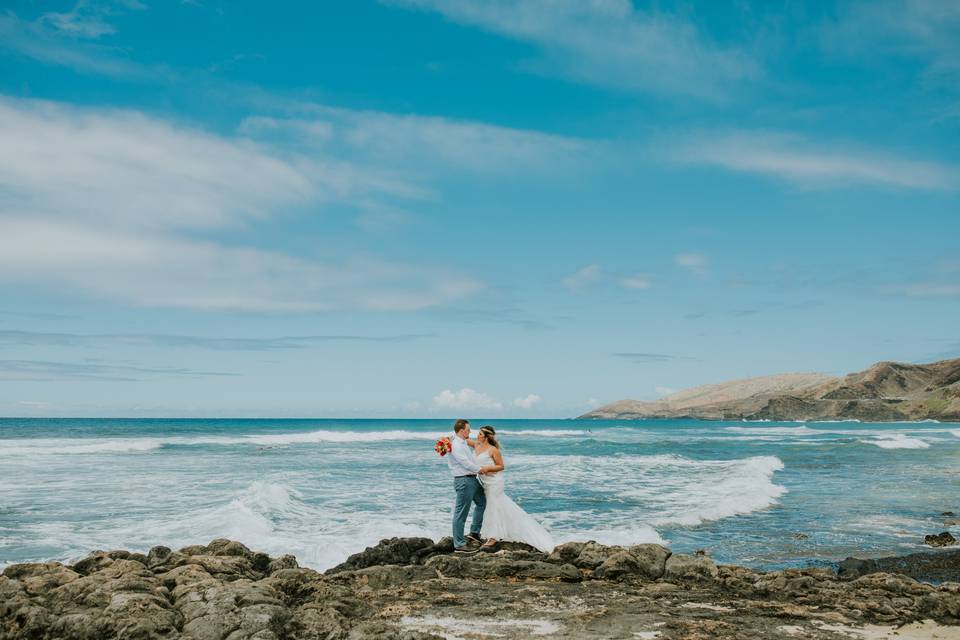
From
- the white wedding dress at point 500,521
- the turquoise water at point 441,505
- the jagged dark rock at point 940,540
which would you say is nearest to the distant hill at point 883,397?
the turquoise water at point 441,505

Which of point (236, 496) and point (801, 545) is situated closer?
point (801, 545)

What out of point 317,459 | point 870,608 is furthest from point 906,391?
point 870,608

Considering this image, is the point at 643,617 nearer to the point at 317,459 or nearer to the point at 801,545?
the point at 801,545

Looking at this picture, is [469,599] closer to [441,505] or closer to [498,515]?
[498,515]

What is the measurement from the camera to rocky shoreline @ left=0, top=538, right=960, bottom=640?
7.14 meters

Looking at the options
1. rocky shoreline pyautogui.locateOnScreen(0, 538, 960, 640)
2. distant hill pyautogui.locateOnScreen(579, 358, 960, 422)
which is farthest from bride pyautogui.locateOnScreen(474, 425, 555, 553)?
distant hill pyautogui.locateOnScreen(579, 358, 960, 422)

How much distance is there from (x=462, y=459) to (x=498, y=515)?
1148mm

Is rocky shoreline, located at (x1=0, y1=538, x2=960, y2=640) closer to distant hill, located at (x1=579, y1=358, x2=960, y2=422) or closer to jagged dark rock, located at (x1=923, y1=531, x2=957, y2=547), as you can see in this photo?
jagged dark rock, located at (x1=923, y1=531, x2=957, y2=547)

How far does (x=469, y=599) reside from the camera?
8672 mm

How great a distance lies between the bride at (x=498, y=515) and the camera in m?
11.6

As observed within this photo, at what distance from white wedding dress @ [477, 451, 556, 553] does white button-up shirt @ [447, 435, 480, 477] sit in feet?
0.74

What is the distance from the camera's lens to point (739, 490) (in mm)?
23469

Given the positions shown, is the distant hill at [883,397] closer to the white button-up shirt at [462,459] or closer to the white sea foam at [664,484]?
the white sea foam at [664,484]

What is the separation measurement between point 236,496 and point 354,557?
→ 11.7 meters
